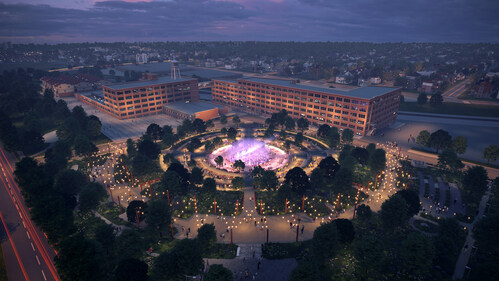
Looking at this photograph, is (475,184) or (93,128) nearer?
(475,184)

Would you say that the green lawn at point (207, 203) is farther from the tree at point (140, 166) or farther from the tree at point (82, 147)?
the tree at point (82, 147)

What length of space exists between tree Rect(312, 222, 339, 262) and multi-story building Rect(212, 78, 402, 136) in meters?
91.6

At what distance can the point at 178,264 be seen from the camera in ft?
160

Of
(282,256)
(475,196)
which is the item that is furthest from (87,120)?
(475,196)

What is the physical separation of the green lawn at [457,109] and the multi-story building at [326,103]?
44.1m

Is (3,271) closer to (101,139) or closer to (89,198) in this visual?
(89,198)

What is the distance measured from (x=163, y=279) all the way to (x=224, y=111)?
134 m

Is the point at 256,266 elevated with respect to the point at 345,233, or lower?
lower

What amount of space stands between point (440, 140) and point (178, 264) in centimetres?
11515

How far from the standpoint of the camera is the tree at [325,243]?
5441 cm

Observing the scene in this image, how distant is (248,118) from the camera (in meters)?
170

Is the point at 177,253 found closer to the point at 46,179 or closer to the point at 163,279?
the point at 163,279

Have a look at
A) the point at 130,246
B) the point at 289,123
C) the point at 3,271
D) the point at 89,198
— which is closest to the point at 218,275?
the point at 130,246

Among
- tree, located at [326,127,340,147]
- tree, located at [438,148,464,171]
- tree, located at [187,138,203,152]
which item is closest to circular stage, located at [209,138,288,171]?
tree, located at [187,138,203,152]
